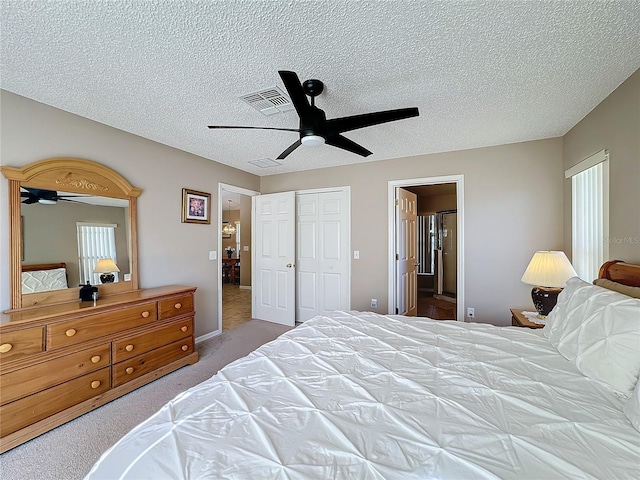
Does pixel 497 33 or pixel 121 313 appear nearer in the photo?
pixel 497 33

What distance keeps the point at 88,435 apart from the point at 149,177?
92.9 inches

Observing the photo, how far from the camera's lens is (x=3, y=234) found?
1.99 m

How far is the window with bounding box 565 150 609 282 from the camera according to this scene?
2.11 meters

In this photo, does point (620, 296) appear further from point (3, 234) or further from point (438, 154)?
point (3, 234)

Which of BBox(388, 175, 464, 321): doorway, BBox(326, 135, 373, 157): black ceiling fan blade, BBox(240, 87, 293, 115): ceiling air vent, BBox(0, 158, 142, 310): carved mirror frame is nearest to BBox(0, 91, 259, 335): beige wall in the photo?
BBox(0, 158, 142, 310): carved mirror frame

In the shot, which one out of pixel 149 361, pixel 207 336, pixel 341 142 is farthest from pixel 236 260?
pixel 341 142

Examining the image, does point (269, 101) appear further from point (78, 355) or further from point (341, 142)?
point (78, 355)

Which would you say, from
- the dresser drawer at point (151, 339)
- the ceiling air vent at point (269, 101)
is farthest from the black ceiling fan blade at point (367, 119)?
the dresser drawer at point (151, 339)

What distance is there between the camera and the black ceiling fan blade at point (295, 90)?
1411 millimetres

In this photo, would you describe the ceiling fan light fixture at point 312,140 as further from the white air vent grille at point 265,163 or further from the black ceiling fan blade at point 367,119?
the white air vent grille at point 265,163

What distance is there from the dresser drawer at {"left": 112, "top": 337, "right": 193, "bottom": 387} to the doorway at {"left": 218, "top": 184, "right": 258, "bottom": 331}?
1.20 meters

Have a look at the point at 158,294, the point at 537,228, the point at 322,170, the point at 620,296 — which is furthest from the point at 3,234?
the point at 537,228

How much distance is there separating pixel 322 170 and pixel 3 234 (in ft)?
11.2

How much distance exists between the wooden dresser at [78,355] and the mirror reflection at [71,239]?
27 centimetres
